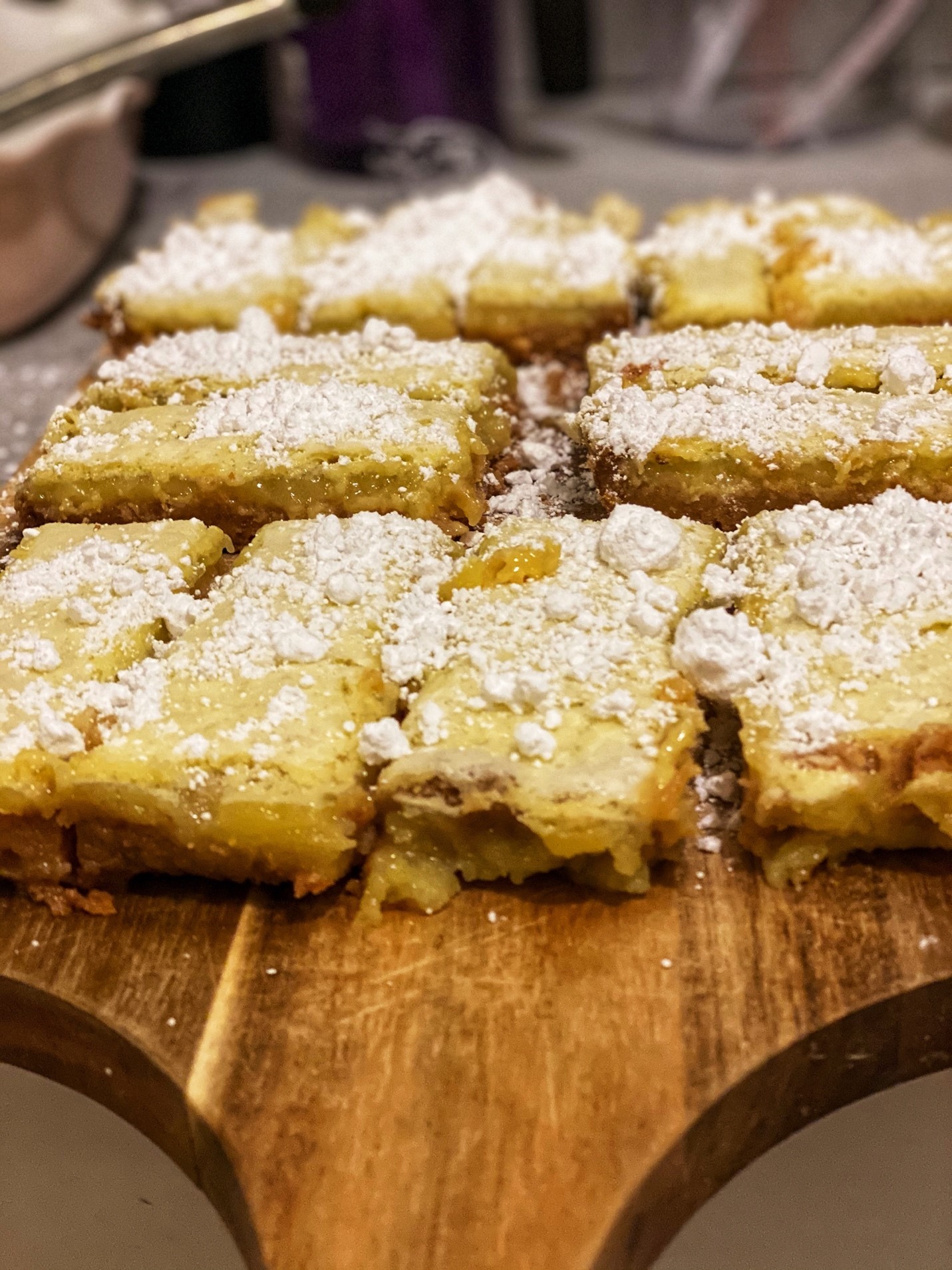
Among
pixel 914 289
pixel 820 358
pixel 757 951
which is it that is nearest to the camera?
pixel 757 951

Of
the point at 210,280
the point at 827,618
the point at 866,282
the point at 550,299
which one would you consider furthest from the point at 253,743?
the point at 866,282

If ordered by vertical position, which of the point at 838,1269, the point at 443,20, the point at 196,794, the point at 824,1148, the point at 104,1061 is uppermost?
the point at 443,20

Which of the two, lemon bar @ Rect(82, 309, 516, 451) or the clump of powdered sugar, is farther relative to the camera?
lemon bar @ Rect(82, 309, 516, 451)

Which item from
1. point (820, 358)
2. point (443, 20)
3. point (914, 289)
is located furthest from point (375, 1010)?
point (443, 20)

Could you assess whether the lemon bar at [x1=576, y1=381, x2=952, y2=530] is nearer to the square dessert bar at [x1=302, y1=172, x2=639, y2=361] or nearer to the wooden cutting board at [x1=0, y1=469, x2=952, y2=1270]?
the square dessert bar at [x1=302, y1=172, x2=639, y2=361]

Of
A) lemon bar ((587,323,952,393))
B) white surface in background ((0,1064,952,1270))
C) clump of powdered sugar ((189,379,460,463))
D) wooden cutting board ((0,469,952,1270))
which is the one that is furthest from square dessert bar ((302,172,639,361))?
white surface in background ((0,1064,952,1270))

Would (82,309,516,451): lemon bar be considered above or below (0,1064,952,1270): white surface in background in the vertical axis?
above

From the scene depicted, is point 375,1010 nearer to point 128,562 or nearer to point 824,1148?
point 824,1148
